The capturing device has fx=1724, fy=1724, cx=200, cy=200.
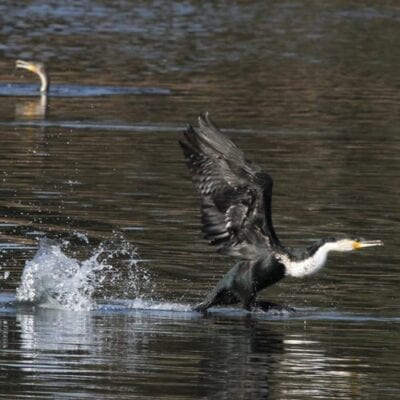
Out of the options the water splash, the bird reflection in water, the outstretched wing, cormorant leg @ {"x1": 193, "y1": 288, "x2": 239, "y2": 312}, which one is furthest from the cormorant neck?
the bird reflection in water

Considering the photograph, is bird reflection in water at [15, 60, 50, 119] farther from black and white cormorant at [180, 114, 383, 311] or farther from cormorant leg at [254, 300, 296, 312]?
cormorant leg at [254, 300, 296, 312]

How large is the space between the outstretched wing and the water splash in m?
1.01

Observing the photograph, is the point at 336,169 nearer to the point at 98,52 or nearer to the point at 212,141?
the point at 212,141

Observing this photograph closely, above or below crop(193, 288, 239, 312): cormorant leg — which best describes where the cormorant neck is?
above

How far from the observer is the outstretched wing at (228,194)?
1326 centimetres

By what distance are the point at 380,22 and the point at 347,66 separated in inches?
513

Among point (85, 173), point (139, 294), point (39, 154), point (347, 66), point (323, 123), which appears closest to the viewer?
point (139, 294)

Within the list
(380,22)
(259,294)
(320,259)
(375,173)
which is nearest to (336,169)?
(375,173)

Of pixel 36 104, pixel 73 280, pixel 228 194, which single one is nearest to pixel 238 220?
pixel 228 194

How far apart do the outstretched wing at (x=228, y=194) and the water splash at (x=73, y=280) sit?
1.01 meters

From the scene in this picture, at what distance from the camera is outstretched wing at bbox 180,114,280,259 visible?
13258mm

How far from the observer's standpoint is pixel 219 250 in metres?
13.5

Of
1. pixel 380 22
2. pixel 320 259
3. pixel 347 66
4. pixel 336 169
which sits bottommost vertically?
pixel 380 22

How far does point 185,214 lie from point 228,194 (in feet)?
15.1
